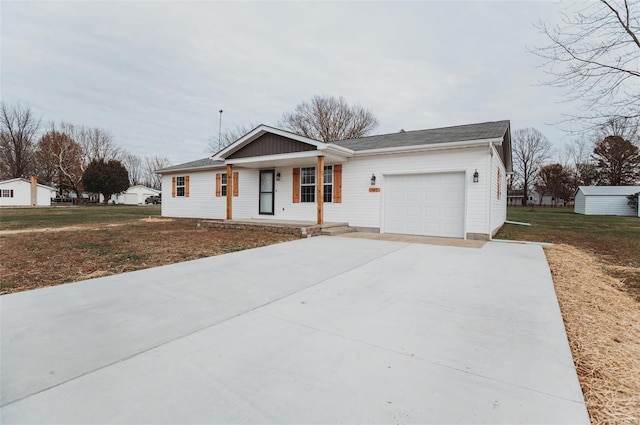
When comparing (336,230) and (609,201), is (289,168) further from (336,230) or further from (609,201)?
(609,201)

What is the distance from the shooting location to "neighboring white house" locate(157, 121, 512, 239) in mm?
8711

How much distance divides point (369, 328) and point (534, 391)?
4.21ft

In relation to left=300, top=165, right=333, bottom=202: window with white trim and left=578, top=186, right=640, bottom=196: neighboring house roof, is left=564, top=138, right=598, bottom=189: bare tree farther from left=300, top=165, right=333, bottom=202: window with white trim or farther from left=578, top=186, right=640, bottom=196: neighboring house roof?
left=300, top=165, right=333, bottom=202: window with white trim

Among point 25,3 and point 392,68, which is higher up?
point 392,68

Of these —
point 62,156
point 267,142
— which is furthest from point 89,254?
point 62,156

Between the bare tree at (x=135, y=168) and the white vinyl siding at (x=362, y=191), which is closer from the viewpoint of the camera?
the white vinyl siding at (x=362, y=191)

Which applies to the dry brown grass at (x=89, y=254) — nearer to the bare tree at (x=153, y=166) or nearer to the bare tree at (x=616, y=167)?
the bare tree at (x=616, y=167)

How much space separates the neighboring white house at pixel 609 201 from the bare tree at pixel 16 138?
A: 62.6 meters

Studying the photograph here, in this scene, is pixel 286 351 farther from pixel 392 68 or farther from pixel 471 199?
pixel 392 68

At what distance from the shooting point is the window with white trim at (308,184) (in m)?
A: 11.9

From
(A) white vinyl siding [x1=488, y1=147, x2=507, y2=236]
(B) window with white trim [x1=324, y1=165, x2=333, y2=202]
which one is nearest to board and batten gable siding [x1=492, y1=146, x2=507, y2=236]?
(A) white vinyl siding [x1=488, y1=147, x2=507, y2=236]

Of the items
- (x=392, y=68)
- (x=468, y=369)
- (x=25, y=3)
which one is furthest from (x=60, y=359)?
(x=392, y=68)

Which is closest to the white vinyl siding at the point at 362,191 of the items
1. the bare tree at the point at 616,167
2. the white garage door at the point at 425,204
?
the white garage door at the point at 425,204

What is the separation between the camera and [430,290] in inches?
158
